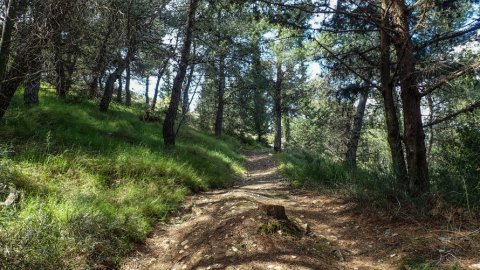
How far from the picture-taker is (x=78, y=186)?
505 cm

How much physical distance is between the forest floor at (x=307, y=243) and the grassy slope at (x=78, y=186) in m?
0.44

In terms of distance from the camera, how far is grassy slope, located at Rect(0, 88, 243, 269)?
3355 mm

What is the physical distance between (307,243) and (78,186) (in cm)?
349

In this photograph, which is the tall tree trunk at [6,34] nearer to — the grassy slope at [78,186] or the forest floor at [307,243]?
the grassy slope at [78,186]

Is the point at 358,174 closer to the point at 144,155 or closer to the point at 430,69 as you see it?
the point at 430,69

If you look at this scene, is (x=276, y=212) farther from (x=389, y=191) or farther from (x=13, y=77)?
(x=13, y=77)

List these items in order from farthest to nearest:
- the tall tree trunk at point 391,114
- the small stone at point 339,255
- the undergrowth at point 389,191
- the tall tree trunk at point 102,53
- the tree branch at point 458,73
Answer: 1. the tall tree trunk at point 391,114
2. the tall tree trunk at point 102,53
3. the undergrowth at point 389,191
4. the tree branch at point 458,73
5. the small stone at point 339,255

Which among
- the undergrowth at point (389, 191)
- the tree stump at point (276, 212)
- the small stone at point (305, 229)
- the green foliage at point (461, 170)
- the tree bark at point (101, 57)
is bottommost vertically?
the small stone at point (305, 229)

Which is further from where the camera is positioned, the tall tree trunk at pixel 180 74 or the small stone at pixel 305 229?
the tall tree trunk at pixel 180 74

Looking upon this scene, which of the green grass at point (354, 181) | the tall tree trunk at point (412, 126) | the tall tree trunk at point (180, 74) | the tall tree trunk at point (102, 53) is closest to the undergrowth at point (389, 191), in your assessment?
the green grass at point (354, 181)

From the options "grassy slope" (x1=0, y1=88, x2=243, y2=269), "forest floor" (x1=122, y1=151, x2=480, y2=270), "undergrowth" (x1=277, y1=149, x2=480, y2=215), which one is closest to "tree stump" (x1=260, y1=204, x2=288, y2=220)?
"forest floor" (x1=122, y1=151, x2=480, y2=270)

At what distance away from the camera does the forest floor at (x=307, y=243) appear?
3.29 meters

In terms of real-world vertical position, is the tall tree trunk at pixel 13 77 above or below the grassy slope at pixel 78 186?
above

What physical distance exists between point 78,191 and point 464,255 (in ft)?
15.6
